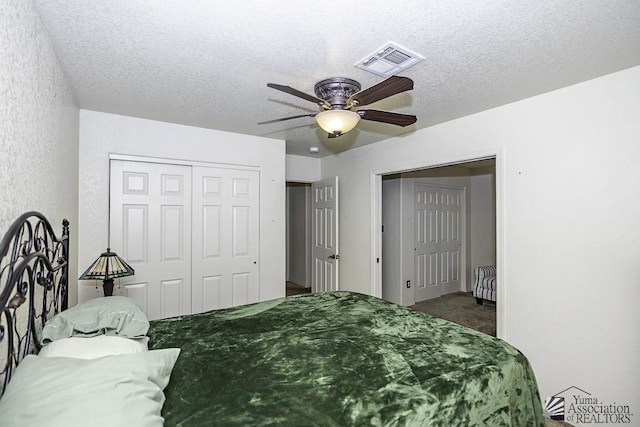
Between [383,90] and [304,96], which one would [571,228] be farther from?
[304,96]

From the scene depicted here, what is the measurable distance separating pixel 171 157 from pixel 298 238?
364 centimetres

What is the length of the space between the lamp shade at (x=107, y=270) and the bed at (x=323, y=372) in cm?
27

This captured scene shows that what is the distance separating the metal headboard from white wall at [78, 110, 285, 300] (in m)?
1.20

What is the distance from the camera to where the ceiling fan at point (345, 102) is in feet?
6.00

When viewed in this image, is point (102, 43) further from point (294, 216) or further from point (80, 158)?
point (294, 216)

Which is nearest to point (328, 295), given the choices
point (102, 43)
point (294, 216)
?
point (102, 43)

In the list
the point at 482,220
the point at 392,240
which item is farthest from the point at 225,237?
the point at 482,220

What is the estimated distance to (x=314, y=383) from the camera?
4.32 feet

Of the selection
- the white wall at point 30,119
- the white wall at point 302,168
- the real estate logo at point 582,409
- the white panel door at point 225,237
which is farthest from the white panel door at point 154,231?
the real estate logo at point 582,409

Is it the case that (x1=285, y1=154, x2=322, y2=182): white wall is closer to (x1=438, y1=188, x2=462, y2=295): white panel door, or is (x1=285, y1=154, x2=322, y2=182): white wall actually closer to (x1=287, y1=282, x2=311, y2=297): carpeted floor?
(x1=287, y1=282, x2=311, y2=297): carpeted floor

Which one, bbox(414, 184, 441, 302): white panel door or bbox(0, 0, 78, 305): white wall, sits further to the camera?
bbox(414, 184, 441, 302): white panel door

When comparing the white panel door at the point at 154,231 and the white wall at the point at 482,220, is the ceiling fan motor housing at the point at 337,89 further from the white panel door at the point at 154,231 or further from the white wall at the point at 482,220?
the white wall at the point at 482,220

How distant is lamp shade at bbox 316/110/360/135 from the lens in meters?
2.01

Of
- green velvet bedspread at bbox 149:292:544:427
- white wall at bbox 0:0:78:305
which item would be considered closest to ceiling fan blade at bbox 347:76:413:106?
green velvet bedspread at bbox 149:292:544:427
